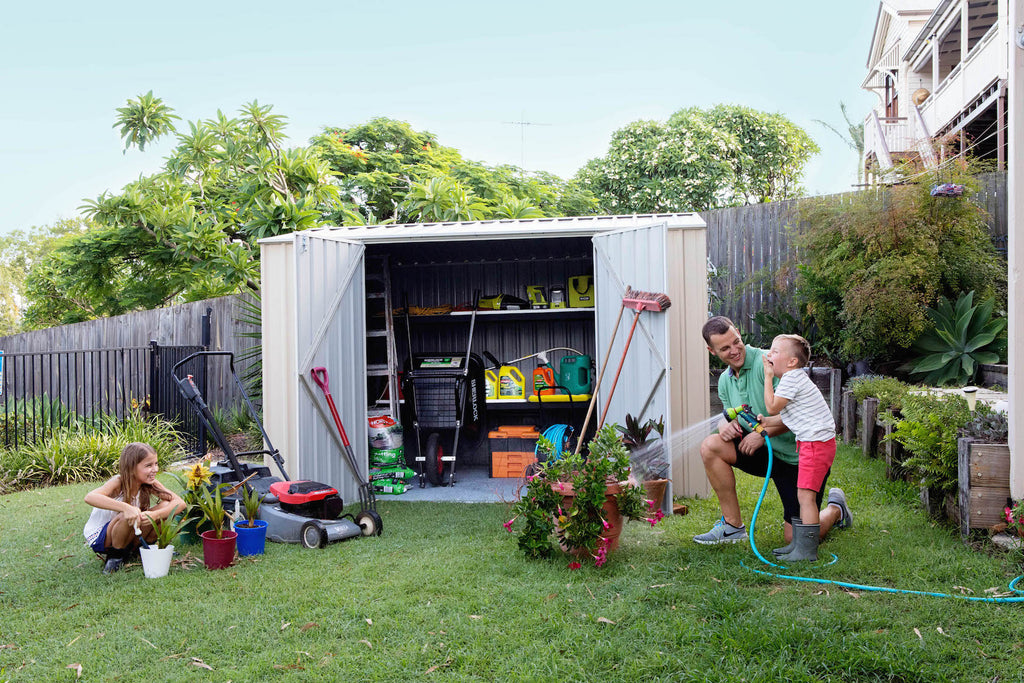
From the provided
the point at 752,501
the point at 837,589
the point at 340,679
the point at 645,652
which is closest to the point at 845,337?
the point at 752,501

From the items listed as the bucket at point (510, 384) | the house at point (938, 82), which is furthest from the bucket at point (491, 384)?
the house at point (938, 82)

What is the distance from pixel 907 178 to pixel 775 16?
902 cm

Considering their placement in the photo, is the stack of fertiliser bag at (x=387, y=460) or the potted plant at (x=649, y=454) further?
the stack of fertiliser bag at (x=387, y=460)

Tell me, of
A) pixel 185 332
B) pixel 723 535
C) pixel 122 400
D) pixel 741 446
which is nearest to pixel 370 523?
pixel 723 535

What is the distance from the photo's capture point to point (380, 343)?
7625 millimetres

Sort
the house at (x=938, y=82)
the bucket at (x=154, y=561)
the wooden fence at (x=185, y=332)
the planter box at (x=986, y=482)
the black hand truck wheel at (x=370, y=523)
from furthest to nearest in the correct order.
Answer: the house at (x=938, y=82) → the wooden fence at (x=185, y=332) → the black hand truck wheel at (x=370, y=523) → the bucket at (x=154, y=561) → the planter box at (x=986, y=482)

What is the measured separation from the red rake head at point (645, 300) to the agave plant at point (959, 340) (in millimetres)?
3319

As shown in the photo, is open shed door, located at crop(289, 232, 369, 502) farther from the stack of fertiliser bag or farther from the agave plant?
the agave plant

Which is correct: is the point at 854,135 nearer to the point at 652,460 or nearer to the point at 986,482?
the point at 652,460

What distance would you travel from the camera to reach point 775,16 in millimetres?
15859

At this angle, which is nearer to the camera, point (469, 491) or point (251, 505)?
point (251, 505)

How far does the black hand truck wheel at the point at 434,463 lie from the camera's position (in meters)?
6.48

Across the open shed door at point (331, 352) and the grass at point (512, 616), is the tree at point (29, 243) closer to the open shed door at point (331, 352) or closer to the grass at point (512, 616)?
the open shed door at point (331, 352)

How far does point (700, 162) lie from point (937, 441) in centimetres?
1620
